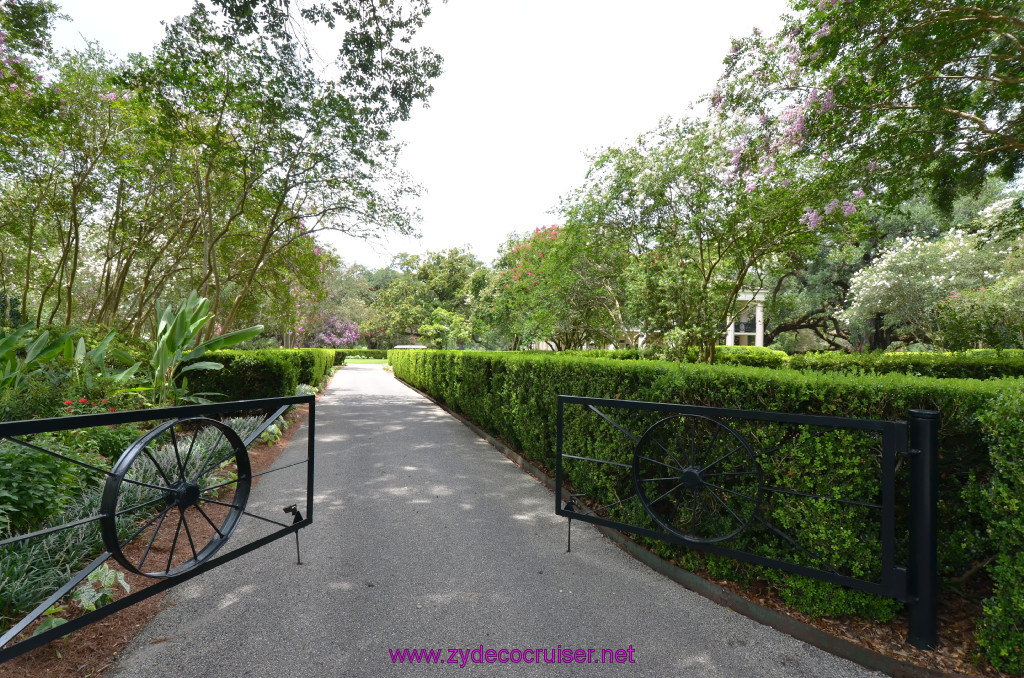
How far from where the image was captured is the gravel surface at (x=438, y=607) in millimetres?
2236

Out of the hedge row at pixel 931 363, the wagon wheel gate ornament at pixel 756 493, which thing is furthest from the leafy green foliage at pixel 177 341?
the hedge row at pixel 931 363

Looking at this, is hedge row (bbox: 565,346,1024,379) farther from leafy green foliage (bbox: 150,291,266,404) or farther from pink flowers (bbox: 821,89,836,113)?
leafy green foliage (bbox: 150,291,266,404)

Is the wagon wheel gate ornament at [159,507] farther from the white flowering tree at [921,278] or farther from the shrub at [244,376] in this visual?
the white flowering tree at [921,278]

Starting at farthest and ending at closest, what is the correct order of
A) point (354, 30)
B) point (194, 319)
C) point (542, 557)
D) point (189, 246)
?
point (189, 246)
point (354, 30)
point (194, 319)
point (542, 557)

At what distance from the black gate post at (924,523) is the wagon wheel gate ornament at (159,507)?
3.13 metres

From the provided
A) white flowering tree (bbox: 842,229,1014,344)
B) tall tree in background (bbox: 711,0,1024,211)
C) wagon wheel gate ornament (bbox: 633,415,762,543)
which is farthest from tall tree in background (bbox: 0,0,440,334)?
white flowering tree (bbox: 842,229,1014,344)

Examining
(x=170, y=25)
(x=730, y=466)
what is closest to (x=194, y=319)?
(x=170, y=25)

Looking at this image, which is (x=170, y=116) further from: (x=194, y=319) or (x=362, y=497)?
(x=362, y=497)

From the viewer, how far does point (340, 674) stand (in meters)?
2.14

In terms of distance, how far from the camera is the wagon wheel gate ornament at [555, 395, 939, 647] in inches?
86.7

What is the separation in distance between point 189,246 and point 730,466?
52.0 feet

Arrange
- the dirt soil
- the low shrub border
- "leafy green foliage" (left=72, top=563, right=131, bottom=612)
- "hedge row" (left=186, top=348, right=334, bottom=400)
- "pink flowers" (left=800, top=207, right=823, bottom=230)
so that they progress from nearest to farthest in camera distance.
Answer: the dirt soil < the low shrub border < "leafy green foliage" (left=72, top=563, right=131, bottom=612) < "hedge row" (left=186, top=348, right=334, bottom=400) < "pink flowers" (left=800, top=207, right=823, bottom=230)

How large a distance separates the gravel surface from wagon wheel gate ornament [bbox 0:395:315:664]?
298 mm

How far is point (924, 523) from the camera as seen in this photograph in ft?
7.21
